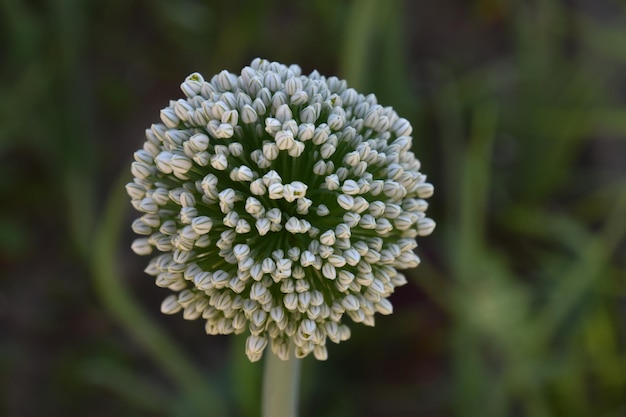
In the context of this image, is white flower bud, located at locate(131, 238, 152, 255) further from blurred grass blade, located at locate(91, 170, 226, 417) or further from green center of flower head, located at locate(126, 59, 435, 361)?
blurred grass blade, located at locate(91, 170, 226, 417)

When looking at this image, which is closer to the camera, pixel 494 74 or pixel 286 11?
pixel 494 74

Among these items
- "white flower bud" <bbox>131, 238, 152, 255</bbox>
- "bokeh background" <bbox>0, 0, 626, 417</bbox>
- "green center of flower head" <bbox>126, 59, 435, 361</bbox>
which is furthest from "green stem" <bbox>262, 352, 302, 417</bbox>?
"bokeh background" <bbox>0, 0, 626, 417</bbox>

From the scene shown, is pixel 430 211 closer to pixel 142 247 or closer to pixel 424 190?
pixel 424 190

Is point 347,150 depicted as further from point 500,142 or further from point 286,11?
point 286,11

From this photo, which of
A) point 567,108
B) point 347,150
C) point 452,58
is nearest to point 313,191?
point 347,150

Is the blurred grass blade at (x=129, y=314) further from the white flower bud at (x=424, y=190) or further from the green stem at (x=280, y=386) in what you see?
the white flower bud at (x=424, y=190)

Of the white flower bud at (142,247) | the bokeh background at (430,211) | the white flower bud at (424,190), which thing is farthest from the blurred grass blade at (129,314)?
the white flower bud at (424,190)

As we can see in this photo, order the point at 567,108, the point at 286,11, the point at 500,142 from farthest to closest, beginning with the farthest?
1. the point at 286,11
2. the point at 500,142
3. the point at 567,108

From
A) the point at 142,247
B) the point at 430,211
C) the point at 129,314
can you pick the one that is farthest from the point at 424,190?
the point at 430,211
